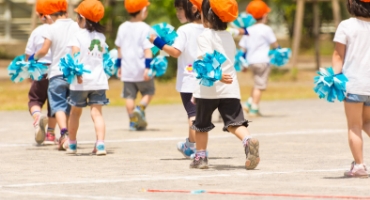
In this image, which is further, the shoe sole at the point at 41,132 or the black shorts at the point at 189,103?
the shoe sole at the point at 41,132

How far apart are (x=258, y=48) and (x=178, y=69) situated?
6.68 metres

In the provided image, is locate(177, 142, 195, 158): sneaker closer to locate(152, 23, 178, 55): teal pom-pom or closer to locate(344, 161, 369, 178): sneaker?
locate(152, 23, 178, 55): teal pom-pom

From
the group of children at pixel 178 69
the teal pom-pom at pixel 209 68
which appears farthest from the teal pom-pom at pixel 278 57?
the teal pom-pom at pixel 209 68

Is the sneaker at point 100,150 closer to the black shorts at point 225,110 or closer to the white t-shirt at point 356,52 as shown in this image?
the black shorts at point 225,110

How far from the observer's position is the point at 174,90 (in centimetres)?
2452

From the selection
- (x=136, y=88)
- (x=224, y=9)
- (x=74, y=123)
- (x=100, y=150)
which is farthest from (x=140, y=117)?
(x=224, y=9)

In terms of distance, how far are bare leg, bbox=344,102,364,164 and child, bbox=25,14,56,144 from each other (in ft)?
16.1

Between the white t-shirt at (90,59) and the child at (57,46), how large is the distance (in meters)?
0.66

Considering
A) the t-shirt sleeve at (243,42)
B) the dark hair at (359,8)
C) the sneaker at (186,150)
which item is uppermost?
the dark hair at (359,8)

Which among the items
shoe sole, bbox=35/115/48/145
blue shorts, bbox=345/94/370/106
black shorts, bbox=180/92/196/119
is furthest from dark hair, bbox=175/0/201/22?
shoe sole, bbox=35/115/48/145

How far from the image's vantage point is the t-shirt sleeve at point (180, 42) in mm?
10898

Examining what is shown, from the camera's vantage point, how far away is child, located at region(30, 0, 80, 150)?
40.9 ft

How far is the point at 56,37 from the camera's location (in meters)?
12.5

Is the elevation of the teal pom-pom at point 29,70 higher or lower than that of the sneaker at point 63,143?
higher
